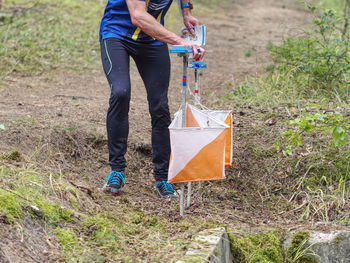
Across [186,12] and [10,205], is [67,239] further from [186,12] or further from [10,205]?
[186,12]

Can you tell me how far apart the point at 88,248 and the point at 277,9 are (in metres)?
15.8

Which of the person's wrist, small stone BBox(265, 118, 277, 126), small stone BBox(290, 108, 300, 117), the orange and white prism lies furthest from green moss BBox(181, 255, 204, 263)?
small stone BBox(290, 108, 300, 117)

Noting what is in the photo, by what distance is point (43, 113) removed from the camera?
5.34m

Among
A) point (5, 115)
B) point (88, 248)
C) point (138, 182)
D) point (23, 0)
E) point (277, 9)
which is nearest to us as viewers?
point (88, 248)

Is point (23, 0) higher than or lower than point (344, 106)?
higher

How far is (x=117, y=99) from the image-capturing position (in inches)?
144

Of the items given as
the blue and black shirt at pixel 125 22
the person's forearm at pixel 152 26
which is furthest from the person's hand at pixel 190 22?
the person's forearm at pixel 152 26

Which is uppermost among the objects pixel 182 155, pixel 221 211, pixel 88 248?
pixel 182 155

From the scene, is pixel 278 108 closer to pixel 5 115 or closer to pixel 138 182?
pixel 138 182

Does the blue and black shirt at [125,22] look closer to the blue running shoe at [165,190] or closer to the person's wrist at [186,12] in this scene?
the person's wrist at [186,12]

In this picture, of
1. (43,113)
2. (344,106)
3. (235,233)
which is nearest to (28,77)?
(43,113)

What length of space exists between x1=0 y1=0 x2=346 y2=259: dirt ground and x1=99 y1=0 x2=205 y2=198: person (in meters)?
0.36

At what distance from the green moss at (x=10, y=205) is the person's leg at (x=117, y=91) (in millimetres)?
1009

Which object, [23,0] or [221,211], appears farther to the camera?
[23,0]
